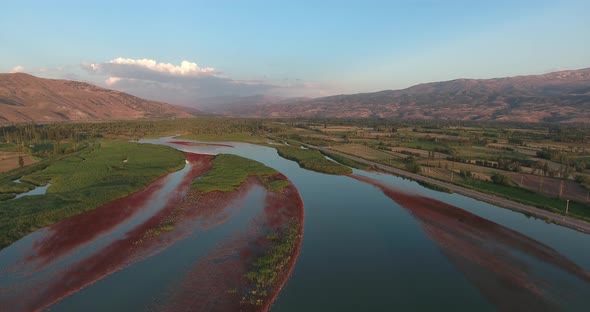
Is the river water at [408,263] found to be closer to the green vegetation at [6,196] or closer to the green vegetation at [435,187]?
the green vegetation at [435,187]

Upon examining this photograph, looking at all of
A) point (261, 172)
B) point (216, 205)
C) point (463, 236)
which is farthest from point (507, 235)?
point (261, 172)

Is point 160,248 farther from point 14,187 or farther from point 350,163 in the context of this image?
point 350,163

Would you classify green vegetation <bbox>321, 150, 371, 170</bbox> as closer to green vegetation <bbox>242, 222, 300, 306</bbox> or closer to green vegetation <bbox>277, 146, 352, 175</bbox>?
green vegetation <bbox>277, 146, 352, 175</bbox>

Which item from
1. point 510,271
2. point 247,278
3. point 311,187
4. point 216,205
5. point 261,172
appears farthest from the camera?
Answer: point 261,172

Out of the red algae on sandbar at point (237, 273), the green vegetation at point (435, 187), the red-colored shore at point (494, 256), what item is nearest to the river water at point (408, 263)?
the red-colored shore at point (494, 256)

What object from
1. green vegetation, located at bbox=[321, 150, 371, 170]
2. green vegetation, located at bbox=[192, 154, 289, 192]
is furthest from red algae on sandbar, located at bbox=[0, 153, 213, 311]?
green vegetation, located at bbox=[321, 150, 371, 170]

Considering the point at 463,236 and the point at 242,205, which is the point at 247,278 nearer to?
the point at 242,205
